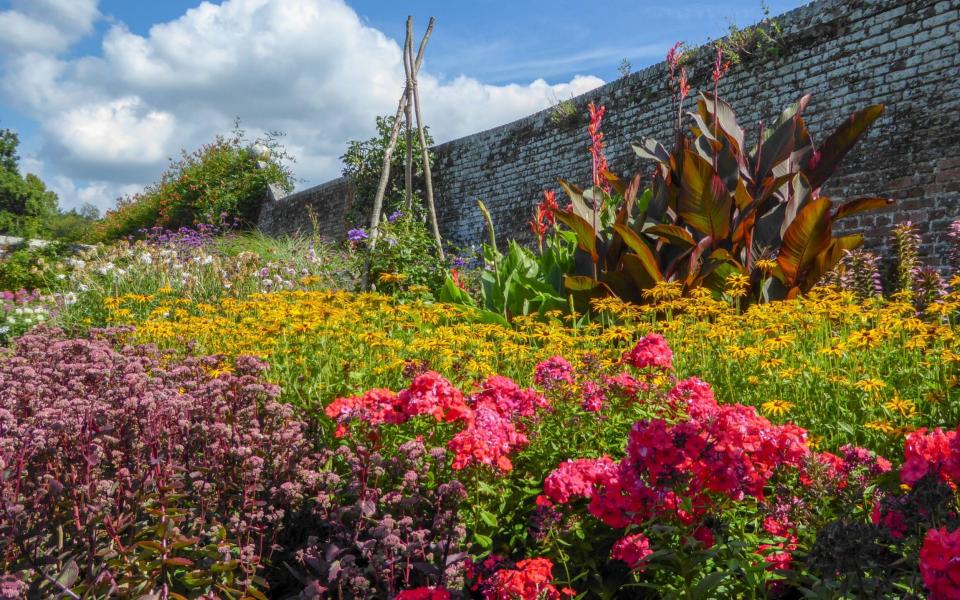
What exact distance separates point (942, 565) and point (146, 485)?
203 cm

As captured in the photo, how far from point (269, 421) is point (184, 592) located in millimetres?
575

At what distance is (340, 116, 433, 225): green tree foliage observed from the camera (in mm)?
12594

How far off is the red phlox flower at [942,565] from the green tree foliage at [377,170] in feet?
38.1

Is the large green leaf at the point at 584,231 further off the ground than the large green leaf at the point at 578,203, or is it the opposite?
the large green leaf at the point at 578,203

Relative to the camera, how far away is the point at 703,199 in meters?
5.40

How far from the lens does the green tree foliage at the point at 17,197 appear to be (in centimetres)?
3444

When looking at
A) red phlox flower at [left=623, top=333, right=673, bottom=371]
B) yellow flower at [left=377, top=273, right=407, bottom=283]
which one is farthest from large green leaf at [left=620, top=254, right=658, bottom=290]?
red phlox flower at [left=623, top=333, right=673, bottom=371]

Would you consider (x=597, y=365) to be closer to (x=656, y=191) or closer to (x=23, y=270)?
(x=656, y=191)

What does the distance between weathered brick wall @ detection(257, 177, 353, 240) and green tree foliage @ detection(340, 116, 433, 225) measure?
656 mm

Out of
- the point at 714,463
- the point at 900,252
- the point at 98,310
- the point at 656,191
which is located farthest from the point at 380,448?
the point at 98,310

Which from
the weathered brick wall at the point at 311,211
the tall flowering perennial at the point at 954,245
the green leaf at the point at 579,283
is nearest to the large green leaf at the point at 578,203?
the green leaf at the point at 579,283

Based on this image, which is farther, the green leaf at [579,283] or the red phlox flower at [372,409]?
the green leaf at [579,283]

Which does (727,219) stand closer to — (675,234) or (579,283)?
(675,234)

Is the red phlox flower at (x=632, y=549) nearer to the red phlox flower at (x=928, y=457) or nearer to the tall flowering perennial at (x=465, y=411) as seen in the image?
the tall flowering perennial at (x=465, y=411)
